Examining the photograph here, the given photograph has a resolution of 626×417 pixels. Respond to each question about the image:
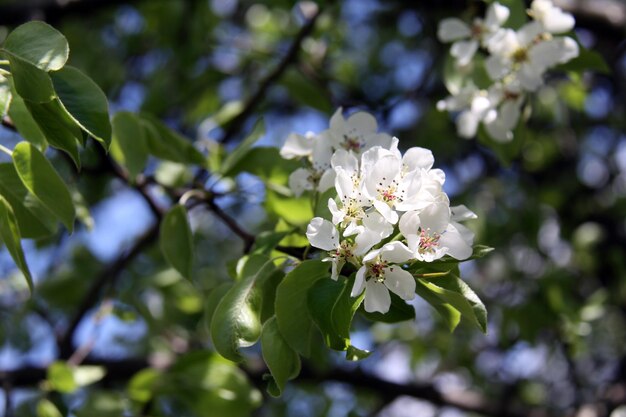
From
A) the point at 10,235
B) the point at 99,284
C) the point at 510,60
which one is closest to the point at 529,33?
the point at 510,60

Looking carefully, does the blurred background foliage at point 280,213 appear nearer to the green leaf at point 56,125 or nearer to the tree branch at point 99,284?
the tree branch at point 99,284

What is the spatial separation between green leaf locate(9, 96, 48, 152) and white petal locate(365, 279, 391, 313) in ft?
2.14

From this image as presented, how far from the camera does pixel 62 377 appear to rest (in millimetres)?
2160

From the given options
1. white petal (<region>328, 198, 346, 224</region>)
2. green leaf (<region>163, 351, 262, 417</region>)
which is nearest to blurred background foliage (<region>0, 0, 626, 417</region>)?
green leaf (<region>163, 351, 262, 417</region>)

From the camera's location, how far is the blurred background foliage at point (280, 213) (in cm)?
253

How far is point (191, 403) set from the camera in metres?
2.15

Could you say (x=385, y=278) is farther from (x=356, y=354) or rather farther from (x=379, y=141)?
(x=379, y=141)

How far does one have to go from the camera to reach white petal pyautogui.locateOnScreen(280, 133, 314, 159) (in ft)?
5.02

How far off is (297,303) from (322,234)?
0.14 metres

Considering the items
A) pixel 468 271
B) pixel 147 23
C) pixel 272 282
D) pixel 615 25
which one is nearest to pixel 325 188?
pixel 272 282

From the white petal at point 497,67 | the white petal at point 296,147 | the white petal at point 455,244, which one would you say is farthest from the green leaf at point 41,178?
the white petal at point 497,67

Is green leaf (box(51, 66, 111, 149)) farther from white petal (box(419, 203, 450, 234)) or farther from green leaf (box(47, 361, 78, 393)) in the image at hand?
green leaf (box(47, 361, 78, 393))

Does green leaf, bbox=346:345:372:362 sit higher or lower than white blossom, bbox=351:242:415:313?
lower

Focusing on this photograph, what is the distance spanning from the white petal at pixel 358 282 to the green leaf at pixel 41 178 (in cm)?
53
